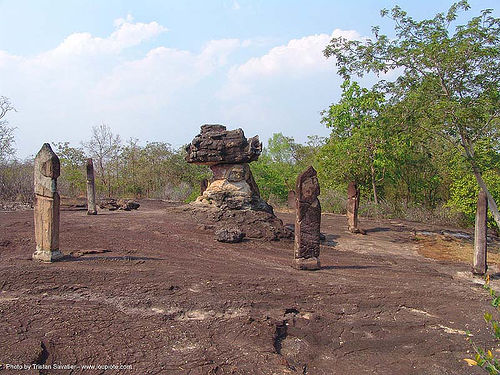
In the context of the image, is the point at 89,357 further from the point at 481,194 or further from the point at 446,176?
the point at 446,176

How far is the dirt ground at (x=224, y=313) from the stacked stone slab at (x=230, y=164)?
12.7 feet

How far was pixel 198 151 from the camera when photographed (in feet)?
48.3

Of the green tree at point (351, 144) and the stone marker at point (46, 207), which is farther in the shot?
the green tree at point (351, 144)

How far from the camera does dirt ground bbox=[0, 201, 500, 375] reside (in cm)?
496

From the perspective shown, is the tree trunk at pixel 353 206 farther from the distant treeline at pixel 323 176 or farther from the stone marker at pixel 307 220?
the stone marker at pixel 307 220

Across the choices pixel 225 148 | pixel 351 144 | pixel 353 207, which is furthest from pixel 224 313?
pixel 351 144

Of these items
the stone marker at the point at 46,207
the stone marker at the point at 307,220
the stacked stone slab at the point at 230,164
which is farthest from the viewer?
the stacked stone slab at the point at 230,164

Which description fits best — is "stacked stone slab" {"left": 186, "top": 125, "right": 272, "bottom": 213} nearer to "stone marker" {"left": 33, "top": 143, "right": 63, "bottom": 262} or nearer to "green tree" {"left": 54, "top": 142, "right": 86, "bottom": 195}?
"stone marker" {"left": 33, "top": 143, "right": 63, "bottom": 262}

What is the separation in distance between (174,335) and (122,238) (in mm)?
6146

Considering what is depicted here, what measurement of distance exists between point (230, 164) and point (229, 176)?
18.9 inches

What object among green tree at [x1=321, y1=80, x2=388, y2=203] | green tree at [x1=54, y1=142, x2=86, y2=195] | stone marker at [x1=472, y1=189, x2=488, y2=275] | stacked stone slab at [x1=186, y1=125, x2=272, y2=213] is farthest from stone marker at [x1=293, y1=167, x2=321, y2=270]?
green tree at [x1=54, y1=142, x2=86, y2=195]

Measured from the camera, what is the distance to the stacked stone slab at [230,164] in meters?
14.2

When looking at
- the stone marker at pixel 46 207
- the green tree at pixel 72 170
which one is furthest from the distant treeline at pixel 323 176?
the stone marker at pixel 46 207

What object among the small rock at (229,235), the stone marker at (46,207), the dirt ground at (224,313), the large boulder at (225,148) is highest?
the large boulder at (225,148)
